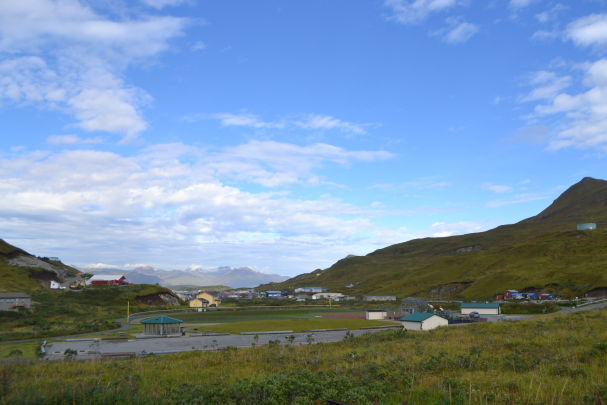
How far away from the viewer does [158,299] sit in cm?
11962

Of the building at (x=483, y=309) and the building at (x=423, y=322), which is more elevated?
the building at (x=423, y=322)

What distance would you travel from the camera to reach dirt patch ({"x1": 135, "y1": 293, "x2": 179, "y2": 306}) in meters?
112

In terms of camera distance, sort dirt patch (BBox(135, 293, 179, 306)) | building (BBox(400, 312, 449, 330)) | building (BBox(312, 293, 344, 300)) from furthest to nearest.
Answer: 1. building (BBox(312, 293, 344, 300))
2. dirt patch (BBox(135, 293, 179, 306))
3. building (BBox(400, 312, 449, 330))

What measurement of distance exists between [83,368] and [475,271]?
159091 millimetres

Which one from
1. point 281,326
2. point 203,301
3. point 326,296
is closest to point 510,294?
point 281,326

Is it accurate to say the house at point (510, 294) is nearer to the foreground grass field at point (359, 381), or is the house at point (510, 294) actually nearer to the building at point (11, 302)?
the foreground grass field at point (359, 381)

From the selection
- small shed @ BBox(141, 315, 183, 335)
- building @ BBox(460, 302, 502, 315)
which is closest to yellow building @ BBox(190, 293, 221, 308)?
small shed @ BBox(141, 315, 183, 335)

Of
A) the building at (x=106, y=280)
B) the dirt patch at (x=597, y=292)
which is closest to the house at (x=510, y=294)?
the dirt patch at (x=597, y=292)

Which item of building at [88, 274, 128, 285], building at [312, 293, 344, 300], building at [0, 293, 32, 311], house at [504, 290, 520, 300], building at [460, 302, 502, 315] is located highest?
building at [88, 274, 128, 285]

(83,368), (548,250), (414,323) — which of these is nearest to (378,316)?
(414,323)

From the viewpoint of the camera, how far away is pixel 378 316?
232 feet

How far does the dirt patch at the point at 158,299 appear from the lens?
11238 centimetres

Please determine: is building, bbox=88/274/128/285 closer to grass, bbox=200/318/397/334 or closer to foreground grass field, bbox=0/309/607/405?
grass, bbox=200/318/397/334

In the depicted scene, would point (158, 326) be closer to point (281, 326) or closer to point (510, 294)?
point (281, 326)
